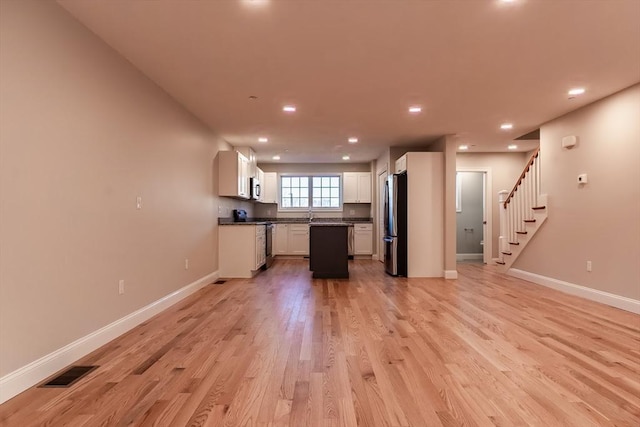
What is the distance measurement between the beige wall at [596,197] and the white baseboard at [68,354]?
5365mm

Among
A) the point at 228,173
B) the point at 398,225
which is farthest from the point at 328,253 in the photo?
the point at 228,173

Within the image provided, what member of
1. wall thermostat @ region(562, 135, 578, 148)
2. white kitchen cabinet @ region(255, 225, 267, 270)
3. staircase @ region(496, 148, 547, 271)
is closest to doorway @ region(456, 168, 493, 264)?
staircase @ region(496, 148, 547, 271)

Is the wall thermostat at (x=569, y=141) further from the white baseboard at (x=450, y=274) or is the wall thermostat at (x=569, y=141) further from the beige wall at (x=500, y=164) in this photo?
the beige wall at (x=500, y=164)

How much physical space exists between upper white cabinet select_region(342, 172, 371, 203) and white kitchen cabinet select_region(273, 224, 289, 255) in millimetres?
1776

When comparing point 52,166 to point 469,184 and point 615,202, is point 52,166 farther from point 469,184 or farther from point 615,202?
point 469,184

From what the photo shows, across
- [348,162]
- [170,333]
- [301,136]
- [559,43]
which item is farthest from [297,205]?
[559,43]

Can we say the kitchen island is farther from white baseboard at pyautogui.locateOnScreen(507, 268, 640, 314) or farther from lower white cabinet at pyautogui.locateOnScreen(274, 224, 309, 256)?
white baseboard at pyautogui.locateOnScreen(507, 268, 640, 314)

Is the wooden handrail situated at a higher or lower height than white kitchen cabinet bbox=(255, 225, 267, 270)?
higher

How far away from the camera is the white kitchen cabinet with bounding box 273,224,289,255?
8.87 m

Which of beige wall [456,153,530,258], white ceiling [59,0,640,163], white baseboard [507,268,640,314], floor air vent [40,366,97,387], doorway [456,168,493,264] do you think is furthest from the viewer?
doorway [456,168,493,264]

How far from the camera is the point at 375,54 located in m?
3.06

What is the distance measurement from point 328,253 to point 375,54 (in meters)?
3.71

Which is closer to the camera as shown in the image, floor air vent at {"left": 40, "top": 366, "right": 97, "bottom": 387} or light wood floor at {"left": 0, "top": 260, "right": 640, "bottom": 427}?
light wood floor at {"left": 0, "top": 260, "right": 640, "bottom": 427}

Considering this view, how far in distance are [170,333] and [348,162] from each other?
702cm
